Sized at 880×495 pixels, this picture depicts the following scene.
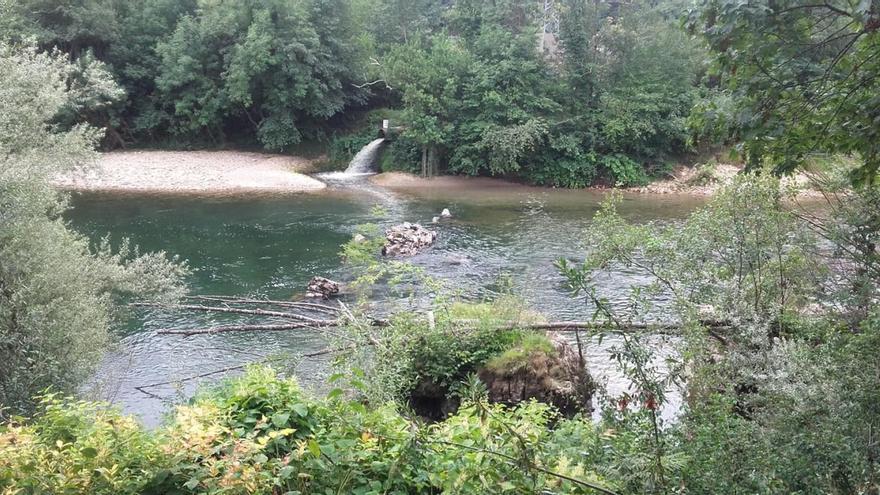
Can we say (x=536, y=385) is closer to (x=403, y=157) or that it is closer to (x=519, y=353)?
(x=519, y=353)

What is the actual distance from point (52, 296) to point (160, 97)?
31.1m

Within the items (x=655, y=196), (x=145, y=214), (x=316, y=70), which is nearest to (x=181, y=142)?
(x=316, y=70)

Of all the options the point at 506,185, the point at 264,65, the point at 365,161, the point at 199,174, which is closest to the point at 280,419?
the point at 506,185

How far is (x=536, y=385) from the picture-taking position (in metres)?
9.81

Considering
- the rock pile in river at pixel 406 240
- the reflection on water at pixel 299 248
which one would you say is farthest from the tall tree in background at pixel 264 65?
the rock pile in river at pixel 406 240

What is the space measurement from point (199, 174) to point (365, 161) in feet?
28.5

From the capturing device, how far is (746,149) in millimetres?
4887

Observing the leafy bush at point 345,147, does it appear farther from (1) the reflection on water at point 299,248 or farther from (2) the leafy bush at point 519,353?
(2) the leafy bush at point 519,353

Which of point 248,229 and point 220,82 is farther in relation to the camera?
point 220,82

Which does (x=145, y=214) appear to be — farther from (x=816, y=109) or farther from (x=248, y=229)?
(x=816, y=109)

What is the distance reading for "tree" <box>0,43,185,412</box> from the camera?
27.1ft

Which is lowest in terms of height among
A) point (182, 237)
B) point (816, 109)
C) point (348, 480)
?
point (182, 237)

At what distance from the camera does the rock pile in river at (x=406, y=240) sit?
1870 cm

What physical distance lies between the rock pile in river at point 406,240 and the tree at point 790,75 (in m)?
14.3
